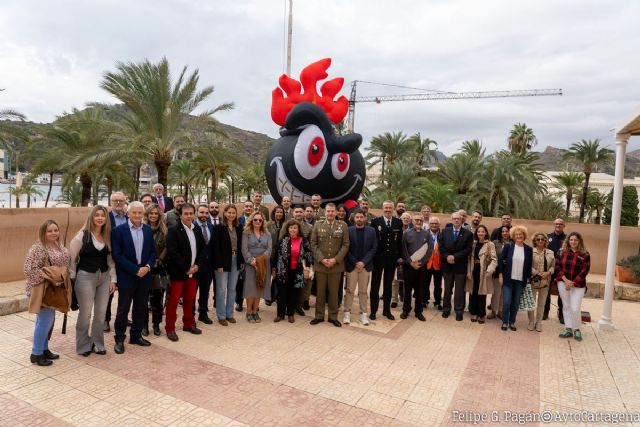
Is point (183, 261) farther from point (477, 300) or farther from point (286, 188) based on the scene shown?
point (477, 300)

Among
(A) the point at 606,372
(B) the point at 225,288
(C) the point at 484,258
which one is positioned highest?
(C) the point at 484,258

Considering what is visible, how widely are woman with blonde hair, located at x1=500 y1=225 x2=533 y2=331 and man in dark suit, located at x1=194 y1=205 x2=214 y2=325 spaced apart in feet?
13.0

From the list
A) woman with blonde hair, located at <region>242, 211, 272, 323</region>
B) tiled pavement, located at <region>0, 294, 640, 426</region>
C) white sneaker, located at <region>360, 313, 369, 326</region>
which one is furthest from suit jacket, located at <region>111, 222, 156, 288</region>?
white sneaker, located at <region>360, 313, 369, 326</region>

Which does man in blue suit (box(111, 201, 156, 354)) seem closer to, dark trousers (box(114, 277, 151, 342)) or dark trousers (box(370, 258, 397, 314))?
dark trousers (box(114, 277, 151, 342))

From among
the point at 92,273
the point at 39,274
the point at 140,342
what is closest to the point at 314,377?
the point at 140,342

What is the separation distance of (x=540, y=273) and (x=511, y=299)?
0.53 metres

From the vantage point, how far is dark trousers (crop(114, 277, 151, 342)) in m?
4.75

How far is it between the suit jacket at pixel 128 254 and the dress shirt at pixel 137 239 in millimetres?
23

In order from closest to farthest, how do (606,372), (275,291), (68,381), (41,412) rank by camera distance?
(41,412), (68,381), (606,372), (275,291)

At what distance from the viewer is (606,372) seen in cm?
481

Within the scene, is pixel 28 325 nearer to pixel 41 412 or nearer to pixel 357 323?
pixel 41 412

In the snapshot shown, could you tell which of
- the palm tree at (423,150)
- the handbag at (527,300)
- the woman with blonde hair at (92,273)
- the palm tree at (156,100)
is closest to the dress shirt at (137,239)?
the woman with blonde hair at (92,273)

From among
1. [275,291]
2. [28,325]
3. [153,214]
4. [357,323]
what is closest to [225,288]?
[275,291]

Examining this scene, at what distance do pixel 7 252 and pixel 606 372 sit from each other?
27.3ft
